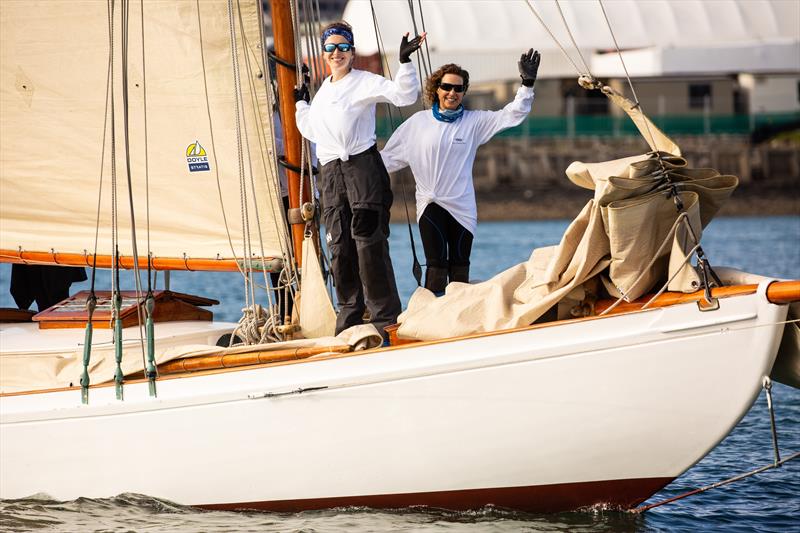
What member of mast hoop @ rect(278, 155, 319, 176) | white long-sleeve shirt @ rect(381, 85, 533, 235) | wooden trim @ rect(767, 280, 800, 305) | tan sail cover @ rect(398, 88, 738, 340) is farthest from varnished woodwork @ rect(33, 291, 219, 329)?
wooden trim @ rect(767, 280, 800, 305)

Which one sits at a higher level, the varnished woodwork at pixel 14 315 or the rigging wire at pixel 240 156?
the rigging wire at pixel 240 156

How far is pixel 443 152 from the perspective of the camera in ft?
23.6

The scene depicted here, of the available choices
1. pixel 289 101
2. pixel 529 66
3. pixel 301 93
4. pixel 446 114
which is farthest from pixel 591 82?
pixel 289 101

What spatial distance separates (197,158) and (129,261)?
2.36ft

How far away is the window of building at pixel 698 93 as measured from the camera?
43469mm

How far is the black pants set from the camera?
23.9 ft

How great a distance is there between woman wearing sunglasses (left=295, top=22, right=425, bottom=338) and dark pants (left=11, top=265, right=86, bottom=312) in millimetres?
2605

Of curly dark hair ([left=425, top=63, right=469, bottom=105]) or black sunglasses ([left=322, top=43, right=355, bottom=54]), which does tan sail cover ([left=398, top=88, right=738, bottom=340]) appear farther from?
black sunglasses ([left=322, top=43, right=355, bottom=54])

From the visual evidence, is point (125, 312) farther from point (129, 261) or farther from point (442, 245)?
point (442, 245)

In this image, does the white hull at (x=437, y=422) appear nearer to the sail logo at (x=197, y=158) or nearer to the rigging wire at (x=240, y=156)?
the rigging wire at (x=240, y=156)

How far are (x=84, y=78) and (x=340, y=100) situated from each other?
183 cm

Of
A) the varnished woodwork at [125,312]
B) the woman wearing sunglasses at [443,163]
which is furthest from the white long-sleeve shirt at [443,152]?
the varnished woodwork at [125,312]

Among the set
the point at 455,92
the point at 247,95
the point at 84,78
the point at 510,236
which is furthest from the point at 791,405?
the point at 510,236

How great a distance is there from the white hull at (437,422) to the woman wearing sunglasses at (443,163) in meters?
1.48
